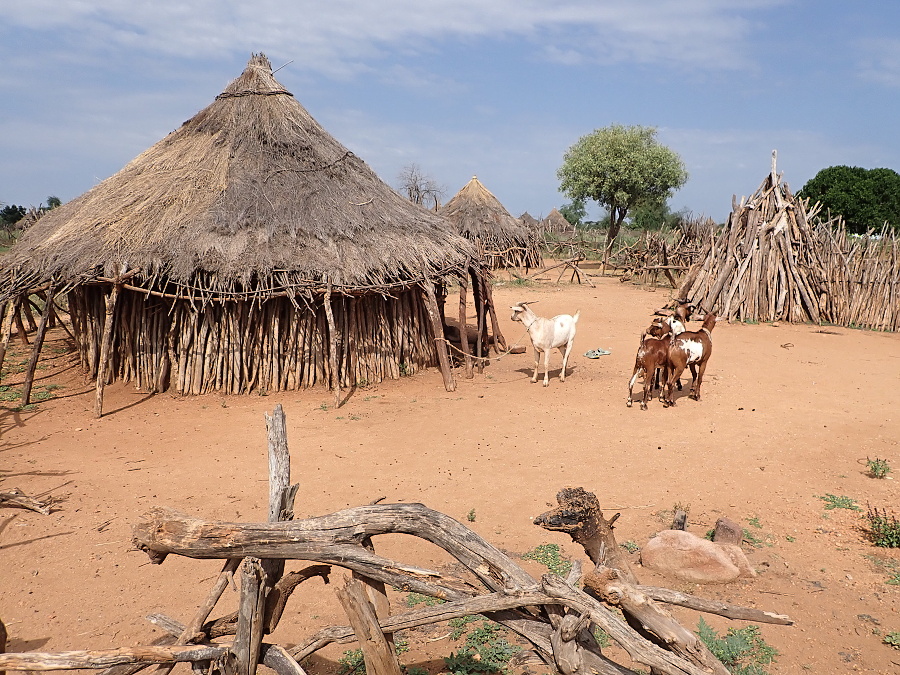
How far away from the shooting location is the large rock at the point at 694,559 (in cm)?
448

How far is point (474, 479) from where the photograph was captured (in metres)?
6.36

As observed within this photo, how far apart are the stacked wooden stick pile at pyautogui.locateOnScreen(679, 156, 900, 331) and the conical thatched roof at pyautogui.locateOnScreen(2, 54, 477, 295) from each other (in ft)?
25.5

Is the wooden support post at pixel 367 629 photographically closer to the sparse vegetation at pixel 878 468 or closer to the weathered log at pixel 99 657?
the weathered log at pixel 99 657

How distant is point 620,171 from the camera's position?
30.9m

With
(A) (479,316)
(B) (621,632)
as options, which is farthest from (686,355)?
(B) (621,632)

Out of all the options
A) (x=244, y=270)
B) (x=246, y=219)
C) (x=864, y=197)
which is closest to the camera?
(x=244, y=270)

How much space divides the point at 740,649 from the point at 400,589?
245 centimetres

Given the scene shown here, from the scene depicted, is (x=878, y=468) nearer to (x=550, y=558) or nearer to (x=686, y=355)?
(x=686, y=355)

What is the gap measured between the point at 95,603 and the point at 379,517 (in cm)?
312

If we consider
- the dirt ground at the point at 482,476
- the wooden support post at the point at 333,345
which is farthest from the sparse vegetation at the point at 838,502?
the wooden support post at the point at 333,345

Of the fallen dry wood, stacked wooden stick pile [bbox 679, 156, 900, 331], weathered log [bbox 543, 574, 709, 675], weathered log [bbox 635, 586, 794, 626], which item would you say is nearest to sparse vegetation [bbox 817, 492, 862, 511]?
weathered log [bbox 635, 586, 794, 626]

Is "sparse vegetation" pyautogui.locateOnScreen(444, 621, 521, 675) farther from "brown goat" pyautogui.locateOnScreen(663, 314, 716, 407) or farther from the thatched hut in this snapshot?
the thatched hut

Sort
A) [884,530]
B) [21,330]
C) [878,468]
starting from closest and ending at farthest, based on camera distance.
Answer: [884,530]
[878,468]
[21,330]

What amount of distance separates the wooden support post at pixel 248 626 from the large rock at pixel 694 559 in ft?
10.1
